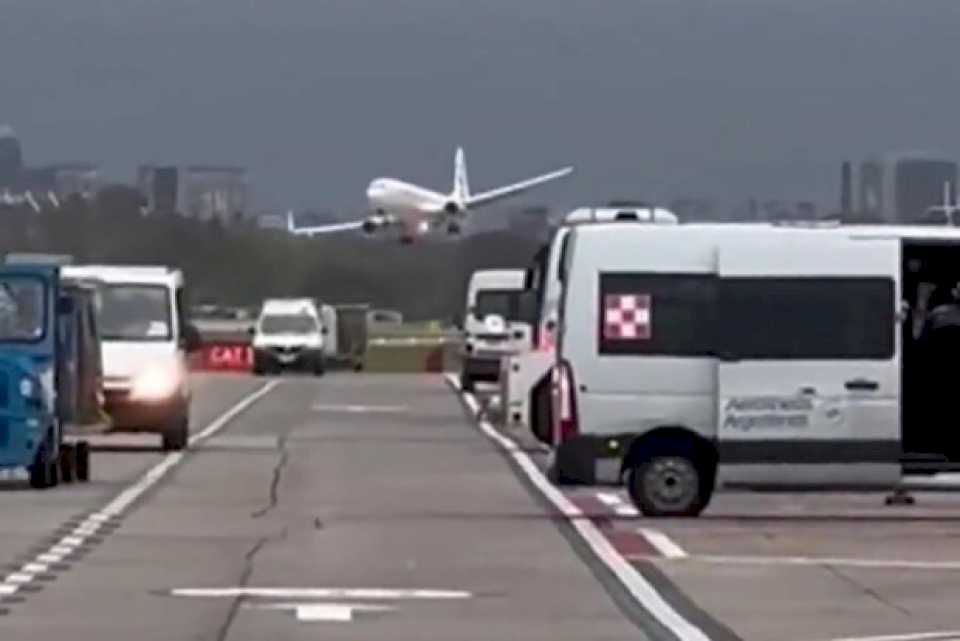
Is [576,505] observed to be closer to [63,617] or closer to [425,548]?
[425,548]

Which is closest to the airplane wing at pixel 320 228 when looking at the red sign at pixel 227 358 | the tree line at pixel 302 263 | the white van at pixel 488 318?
the tree line at pixel 302 263

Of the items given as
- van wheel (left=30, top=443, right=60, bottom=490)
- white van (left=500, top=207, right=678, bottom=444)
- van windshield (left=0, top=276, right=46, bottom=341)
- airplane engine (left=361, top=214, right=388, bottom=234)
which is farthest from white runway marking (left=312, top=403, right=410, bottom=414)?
airplane engine (left=361, top=214, right=388, bottom=234)

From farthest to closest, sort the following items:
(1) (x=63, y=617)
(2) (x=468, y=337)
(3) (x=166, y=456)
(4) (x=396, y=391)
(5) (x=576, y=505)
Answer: (4) (x=396, y=391), (2) (x=468, y=337), (3) (x=166, y=456), (5) (x=576, y=505), (1) (x=63, y=617)

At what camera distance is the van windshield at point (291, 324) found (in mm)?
91750

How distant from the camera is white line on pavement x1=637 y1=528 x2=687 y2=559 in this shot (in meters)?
24.4

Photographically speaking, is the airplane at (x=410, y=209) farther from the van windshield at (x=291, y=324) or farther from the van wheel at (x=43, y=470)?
the van wheel at (x=43, y=470)

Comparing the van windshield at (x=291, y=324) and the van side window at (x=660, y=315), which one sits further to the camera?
the van windshield at (x=291, y=324)

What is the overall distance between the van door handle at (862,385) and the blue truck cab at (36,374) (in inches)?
334

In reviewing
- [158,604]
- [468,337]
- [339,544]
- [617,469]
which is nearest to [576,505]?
[617,469]

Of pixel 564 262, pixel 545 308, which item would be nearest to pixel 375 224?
pixel 545 308

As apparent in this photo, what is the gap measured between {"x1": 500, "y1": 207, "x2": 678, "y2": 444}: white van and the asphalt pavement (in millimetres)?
896

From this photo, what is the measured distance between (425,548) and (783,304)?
171 inches

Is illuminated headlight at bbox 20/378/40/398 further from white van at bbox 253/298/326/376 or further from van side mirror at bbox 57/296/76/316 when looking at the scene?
white van at bbox 253/298/326/376

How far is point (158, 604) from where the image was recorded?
19891mm
